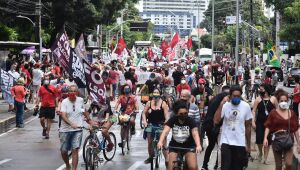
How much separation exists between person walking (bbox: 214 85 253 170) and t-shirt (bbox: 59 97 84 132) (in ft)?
10.3

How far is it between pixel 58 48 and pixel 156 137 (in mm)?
8835

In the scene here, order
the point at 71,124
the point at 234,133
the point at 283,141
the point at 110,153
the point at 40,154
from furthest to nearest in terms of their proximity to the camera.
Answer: the point at 40,154 → the point at 110,153 → the point at 71,124 → the point at 283,141 → the point at 234,133

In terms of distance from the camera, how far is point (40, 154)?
16625 mm

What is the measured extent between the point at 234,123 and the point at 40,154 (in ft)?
21.8

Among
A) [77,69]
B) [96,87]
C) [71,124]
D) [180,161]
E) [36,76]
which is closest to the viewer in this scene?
[180,161]

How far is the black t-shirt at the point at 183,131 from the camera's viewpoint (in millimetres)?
10859

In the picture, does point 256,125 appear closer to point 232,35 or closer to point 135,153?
point 135,153

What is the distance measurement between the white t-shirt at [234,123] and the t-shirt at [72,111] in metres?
3.19

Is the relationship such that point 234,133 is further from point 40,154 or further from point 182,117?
point 40,154

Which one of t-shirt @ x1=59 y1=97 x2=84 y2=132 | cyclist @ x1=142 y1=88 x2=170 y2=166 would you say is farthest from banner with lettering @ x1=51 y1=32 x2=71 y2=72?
t-shirt @ x1=59 y1=97 x2=84 y2=132

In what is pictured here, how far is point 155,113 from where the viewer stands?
14.3m

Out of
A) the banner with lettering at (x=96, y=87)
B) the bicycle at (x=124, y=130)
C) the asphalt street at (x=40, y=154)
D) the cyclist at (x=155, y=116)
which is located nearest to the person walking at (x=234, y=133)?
the cyclist at (x=155, y=116)

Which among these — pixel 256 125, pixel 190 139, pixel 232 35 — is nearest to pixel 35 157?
pixel 256 125

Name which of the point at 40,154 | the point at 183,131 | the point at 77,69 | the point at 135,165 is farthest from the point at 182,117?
the point at 77,69
